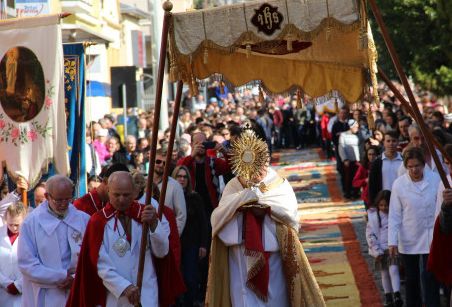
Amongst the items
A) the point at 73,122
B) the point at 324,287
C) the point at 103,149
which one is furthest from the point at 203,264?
the point at 103,149

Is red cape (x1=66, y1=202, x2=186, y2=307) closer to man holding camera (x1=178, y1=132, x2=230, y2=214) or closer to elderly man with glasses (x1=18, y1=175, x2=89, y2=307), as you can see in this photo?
elderly man with glasses (x1=18, y1=175, x2=89, y2=307)

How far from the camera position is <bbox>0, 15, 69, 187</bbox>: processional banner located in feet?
37.9

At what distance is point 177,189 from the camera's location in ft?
44.2

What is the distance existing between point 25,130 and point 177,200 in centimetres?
239

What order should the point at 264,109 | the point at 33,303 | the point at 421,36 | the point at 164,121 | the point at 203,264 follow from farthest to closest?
the point at 264,109 < the point at 421,36 < the point at 164,121 < the point at 203,264 < the point at 33,303

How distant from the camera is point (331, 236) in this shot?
20.2 m

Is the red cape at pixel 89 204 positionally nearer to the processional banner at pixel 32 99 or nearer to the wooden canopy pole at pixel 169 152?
the processional banner at pixel 32 99

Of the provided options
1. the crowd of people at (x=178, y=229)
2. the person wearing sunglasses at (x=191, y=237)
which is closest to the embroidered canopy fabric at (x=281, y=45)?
the crowd of people at (x=178, y=229)

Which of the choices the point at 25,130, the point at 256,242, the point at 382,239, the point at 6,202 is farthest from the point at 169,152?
the point at 382,239

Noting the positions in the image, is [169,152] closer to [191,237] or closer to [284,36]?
[284,36]

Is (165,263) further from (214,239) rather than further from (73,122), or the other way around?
(73,122)

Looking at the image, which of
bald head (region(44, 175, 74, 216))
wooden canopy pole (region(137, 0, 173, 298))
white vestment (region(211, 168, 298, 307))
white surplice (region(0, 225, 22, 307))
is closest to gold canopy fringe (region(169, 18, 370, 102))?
wooden canopy pole (region(137, 0, 173, 298))

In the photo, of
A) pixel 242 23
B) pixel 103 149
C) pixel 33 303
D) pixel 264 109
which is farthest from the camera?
pixel 264 109

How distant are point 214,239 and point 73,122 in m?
2.47
